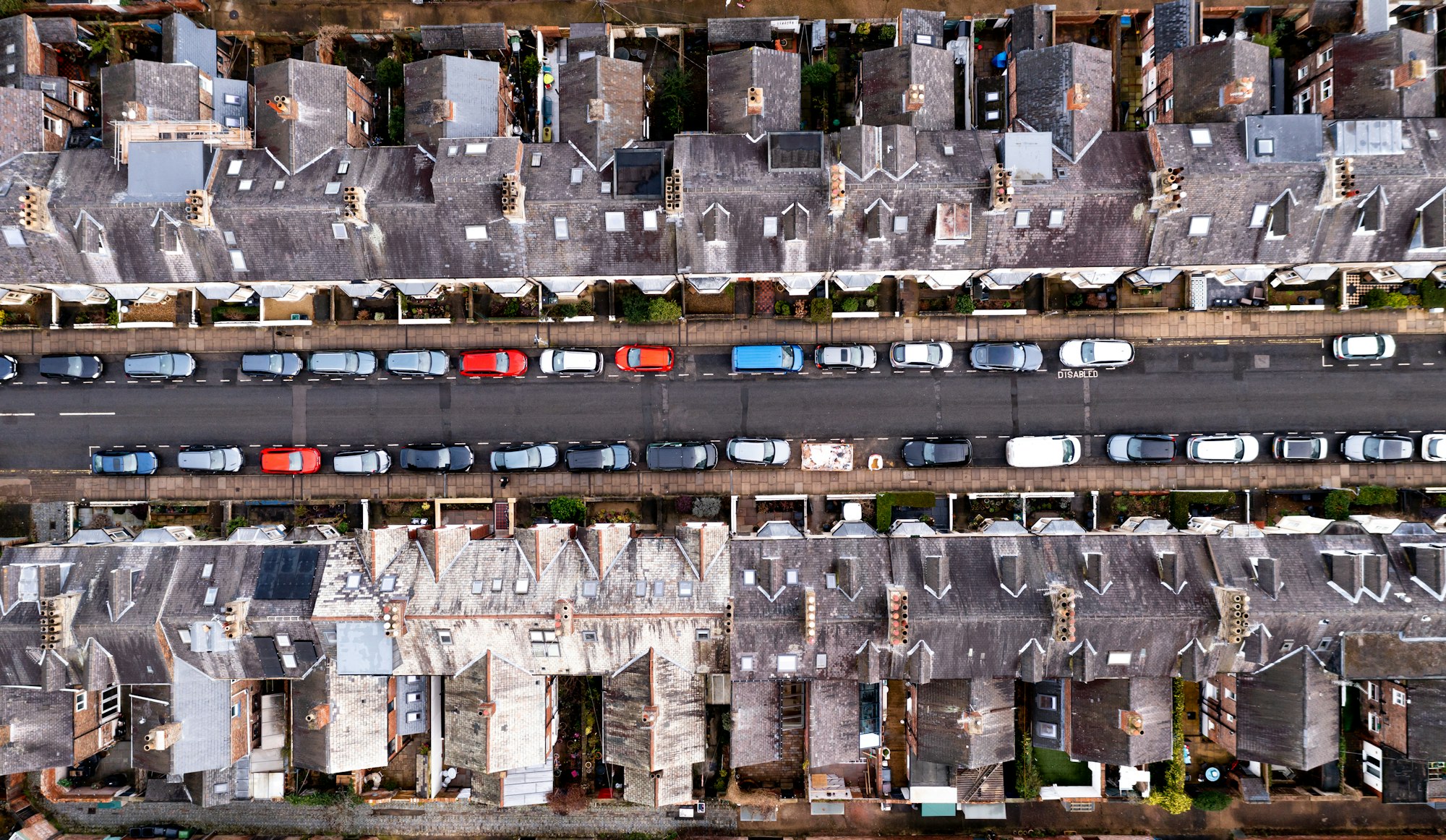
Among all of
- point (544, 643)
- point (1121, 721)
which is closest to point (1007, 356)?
point (1121, 721)

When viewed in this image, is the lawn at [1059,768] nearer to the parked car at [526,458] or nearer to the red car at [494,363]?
the parked car at [526,458]

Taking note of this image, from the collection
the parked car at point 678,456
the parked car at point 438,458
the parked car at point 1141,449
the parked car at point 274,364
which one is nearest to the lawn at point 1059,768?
the parked car at point 1141,449

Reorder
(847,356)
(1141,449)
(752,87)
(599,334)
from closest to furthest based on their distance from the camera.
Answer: (752,87) → (1141,449) → (847,356) → (599,334)

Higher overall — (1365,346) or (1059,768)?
(1365,346)

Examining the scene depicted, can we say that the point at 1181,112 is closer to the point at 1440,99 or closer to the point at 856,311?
the point at 1440,99

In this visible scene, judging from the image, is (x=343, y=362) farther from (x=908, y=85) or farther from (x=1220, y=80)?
(x=1220, y=80)

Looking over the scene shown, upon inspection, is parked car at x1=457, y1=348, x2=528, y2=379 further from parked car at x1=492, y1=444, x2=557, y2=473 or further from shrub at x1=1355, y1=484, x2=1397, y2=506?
shrub at x1=1355, y1=484, x2=1397, y2=506

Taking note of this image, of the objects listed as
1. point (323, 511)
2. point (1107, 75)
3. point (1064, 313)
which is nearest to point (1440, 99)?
point (1107, 75)
